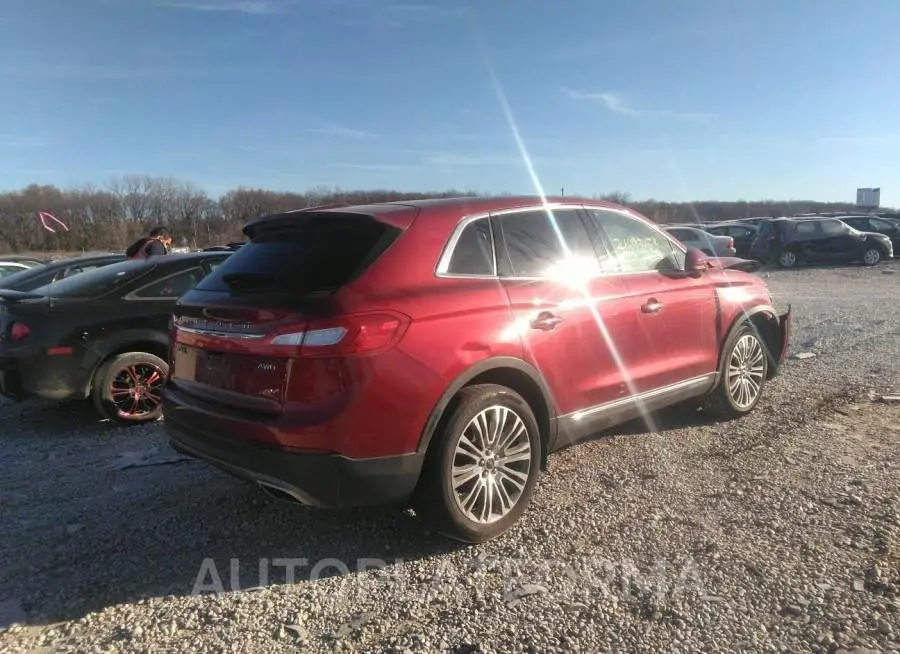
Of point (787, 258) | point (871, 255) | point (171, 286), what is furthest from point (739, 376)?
point (871, 255)

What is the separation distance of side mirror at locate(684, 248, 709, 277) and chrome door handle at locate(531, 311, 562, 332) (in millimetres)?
1550

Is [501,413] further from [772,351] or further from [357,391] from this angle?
[772,351]

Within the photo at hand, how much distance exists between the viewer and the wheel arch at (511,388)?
10.7 feet

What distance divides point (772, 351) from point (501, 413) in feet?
11.8

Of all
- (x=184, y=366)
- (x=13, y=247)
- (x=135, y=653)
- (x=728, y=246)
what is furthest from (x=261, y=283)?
(x=13, y=247)

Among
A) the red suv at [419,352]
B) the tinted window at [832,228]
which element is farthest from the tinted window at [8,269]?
the tinted window at [832,228]

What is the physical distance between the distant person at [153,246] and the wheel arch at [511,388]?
6672mm

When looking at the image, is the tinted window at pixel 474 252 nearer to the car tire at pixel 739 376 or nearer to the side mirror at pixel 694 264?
the side mirror at pixel 694 264

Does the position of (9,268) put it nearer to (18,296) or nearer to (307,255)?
(18,296)

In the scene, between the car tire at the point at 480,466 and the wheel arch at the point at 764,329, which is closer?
the car tire at the point at 480,466

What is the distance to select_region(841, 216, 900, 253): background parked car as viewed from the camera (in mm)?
25906

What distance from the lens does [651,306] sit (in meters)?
4.49

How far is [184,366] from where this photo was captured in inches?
145

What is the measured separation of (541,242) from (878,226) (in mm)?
27527
